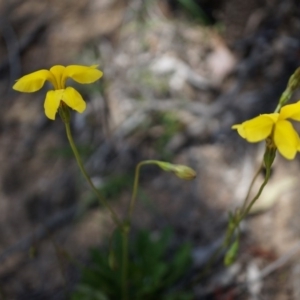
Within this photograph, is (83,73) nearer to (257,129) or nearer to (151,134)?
(257,129)

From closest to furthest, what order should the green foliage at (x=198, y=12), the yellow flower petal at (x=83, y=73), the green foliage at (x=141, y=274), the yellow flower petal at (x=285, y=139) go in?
the yellow flower petal at (x=285, y=139) < the yellow flower petal at (x=83, y=73) < the green foliage at (x=141, y=274) < the green foliage at (x=198, y=12)

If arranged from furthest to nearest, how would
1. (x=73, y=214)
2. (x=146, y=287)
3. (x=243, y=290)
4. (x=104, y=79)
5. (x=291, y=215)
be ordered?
(x=104, y=79), (x=73, y=214), (x=291, y=215), (x=243, y=290), (x=146, y=287)

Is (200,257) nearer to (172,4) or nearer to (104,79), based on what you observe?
(104,79)

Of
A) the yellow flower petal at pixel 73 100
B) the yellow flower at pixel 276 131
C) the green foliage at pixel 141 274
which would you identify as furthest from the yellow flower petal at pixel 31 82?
the green foliage at pixel 141 274

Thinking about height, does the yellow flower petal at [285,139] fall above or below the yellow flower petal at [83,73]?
below

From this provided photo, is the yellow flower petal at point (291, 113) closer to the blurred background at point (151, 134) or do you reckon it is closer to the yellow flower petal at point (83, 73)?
the yellow flower petal at point (83, 73)

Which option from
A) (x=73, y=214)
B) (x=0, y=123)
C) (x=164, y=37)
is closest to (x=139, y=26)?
(x=164, y=37)

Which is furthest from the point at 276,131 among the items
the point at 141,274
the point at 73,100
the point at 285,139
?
the point at 141,274

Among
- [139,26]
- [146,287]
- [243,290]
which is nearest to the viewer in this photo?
[146,287]
